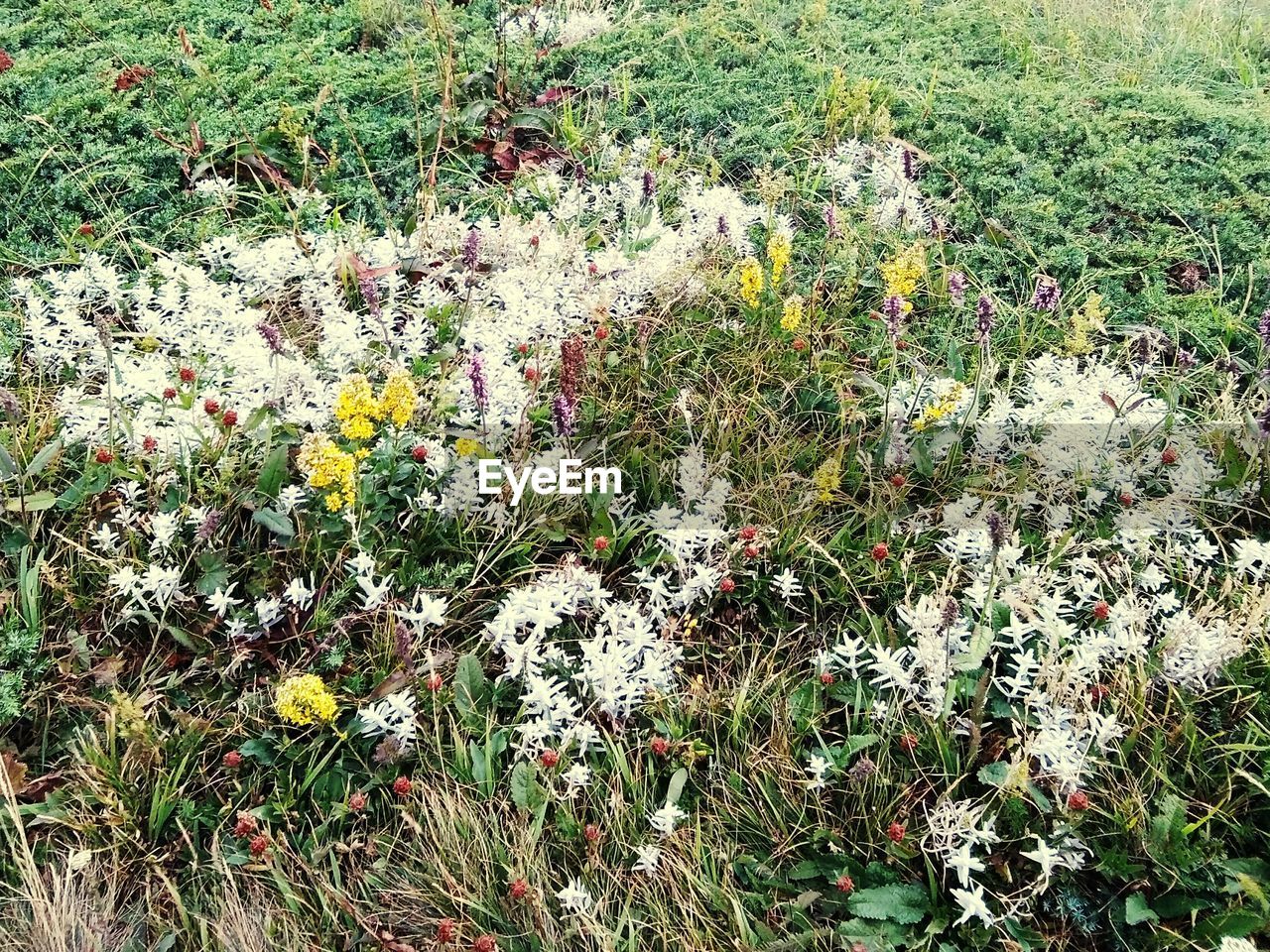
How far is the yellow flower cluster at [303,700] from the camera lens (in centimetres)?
209

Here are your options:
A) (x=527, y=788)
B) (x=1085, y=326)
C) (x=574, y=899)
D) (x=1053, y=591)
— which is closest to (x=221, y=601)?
(x=527, y=788)

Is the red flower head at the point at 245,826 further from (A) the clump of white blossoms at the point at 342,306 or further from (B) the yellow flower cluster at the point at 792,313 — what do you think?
(B) the yellow flower cluster at the point at 792,313

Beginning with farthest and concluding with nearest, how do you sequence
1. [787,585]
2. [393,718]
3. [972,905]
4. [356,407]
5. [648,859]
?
[787,585]
[356,407]
[393,718]
[648,859]
[972,905]

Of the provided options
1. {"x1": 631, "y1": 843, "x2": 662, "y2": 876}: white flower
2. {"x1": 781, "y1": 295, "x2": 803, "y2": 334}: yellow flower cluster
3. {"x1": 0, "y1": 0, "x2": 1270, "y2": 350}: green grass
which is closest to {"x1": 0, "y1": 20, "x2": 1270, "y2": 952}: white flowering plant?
{"x1": 631, "y1": 843, "x2": 662, "y2": 876}: white flower

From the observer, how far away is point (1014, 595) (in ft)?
7.80

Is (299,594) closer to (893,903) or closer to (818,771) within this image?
(818,771)

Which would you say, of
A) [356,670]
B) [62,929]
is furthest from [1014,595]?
[62,929]

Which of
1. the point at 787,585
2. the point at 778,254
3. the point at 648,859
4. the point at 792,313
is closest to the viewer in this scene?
the point at 648,859

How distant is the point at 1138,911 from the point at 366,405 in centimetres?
209

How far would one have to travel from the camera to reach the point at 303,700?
2.10 m

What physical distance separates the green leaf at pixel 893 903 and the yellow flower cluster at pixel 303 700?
48.1 inches

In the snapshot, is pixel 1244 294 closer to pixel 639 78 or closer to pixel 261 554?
pixel 639 78

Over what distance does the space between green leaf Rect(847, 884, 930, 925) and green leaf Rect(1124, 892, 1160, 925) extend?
39 centimetres

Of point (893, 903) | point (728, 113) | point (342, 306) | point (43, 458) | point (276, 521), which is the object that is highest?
point (728, 113)
